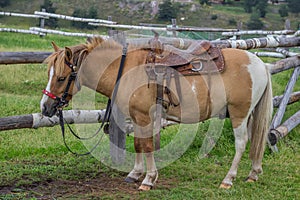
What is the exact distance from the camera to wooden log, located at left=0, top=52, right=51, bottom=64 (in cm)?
496

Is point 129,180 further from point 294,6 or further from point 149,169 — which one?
point 294,6

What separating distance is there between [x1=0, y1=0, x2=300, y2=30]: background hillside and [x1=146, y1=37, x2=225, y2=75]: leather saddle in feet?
117

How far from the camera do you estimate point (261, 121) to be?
5.42 meters

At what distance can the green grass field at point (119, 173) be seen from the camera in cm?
489

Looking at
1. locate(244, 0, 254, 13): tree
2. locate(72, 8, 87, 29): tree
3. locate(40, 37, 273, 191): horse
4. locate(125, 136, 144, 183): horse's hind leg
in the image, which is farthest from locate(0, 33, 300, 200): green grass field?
locate(244, 0, 254, 13): tree

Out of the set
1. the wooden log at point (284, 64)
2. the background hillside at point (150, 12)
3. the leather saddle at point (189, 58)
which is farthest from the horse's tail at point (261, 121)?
the background hillside at point (150, 12)

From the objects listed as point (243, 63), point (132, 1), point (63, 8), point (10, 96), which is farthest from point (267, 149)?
point (132, 1)

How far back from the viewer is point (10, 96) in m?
9.42

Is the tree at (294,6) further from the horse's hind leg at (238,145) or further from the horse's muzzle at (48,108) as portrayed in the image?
the horse's muzzle at (48,108)

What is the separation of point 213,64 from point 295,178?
1.76 m

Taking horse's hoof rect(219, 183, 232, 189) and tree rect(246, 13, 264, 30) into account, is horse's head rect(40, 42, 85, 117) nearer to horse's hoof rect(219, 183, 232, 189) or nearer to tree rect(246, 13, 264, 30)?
horse's hoof rect(219, 183, 232, 189)

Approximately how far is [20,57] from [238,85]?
7.81ft

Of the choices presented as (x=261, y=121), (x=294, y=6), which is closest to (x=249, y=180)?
(x=261, y=121)

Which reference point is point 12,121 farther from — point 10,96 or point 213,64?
point 10,96
